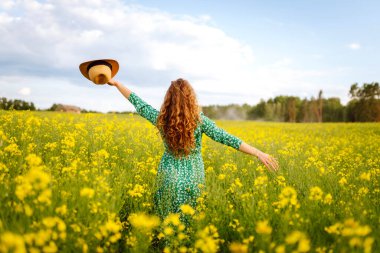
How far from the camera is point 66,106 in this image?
106 feet

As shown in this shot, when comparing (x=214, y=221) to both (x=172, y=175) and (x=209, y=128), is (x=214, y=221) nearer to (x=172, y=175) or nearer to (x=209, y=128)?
(x=172, y=175)

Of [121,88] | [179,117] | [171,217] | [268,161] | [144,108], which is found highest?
[121,88]

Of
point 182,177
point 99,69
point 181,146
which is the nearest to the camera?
point 181,146

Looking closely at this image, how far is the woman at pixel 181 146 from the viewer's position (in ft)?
12.1

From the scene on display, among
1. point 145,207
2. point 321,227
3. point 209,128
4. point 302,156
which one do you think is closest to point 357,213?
point 321,227

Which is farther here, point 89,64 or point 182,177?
point 89,64

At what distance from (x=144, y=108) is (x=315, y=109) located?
64825mm

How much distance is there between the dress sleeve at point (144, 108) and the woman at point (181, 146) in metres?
0.01

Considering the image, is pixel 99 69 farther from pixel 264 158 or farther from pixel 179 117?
pixel 264 158

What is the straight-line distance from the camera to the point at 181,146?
3.75 meters

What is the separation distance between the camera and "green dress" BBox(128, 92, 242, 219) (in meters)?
3.84

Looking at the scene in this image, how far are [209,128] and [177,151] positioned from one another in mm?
473

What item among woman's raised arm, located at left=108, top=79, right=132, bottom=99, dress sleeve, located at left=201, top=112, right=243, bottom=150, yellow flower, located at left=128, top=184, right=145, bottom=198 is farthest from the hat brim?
yellow flower, located at left=128, top=184, right=145, bottom=198

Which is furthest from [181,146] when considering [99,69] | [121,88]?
[99,69]
